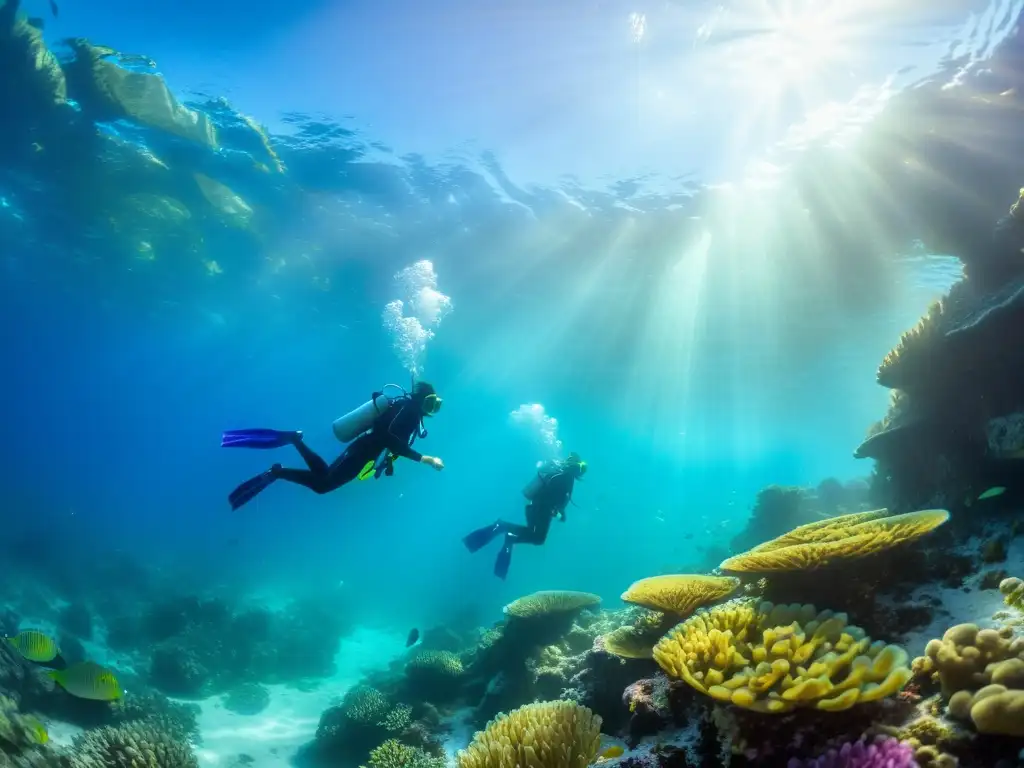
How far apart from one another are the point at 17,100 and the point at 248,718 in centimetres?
1941

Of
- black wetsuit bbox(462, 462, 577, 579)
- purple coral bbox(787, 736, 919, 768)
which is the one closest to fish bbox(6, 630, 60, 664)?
black wetsuit bbox(462, 462, 577, 579)

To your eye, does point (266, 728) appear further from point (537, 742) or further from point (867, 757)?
point (867, 757)

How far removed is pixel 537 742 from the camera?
3.58 meters

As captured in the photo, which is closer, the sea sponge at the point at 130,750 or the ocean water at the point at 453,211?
the sea sponge at the point at 130,750

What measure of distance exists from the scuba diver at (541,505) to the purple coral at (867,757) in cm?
835

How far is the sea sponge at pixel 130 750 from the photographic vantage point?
19.5ft

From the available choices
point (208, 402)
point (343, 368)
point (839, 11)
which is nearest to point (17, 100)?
point (839, 11)

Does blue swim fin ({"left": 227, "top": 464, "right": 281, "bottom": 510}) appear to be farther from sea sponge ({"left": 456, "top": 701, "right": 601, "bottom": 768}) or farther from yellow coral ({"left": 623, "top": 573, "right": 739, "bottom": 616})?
yellow coral ({"left": 623, "top": 573, "right": 739, "bottom": 616})

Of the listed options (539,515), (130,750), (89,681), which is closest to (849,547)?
(130,750)

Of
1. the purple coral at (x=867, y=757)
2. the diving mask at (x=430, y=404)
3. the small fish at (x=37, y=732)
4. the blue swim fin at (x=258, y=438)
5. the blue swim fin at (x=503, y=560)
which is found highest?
the diving mask at (x=430, y=404)

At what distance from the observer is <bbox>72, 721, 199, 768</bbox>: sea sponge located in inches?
234

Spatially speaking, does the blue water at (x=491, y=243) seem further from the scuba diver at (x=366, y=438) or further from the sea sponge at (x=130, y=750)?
the sea sponge at (x=130, y=750)

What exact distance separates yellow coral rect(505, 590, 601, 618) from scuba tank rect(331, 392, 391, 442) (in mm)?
4054

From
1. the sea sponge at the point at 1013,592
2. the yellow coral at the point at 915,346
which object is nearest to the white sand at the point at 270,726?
A: the sea sponge at the point at 1013,592
